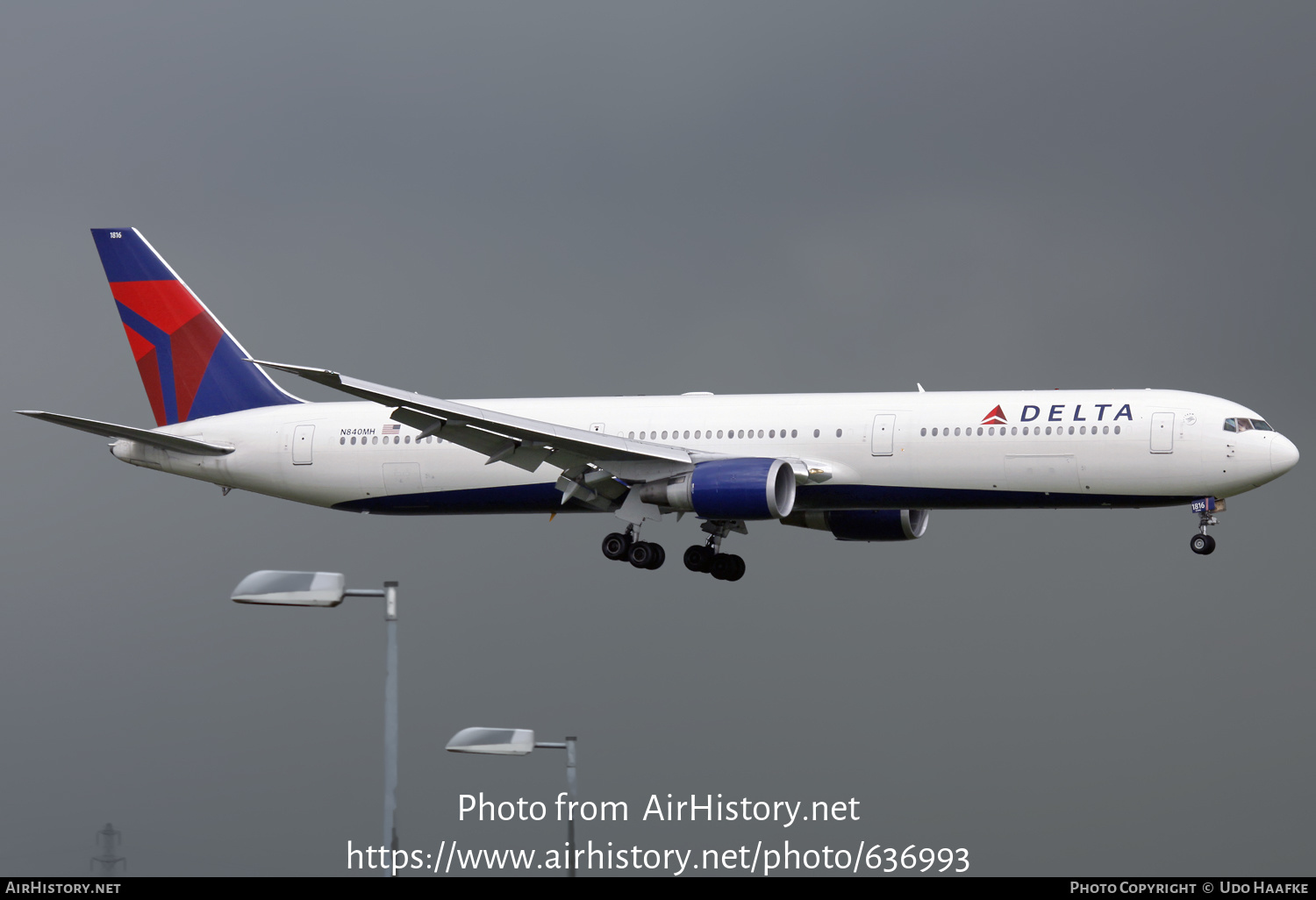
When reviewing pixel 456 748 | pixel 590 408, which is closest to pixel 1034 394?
pixel 590 408

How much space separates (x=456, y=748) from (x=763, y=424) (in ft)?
64.5

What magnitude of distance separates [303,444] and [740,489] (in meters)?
16.0

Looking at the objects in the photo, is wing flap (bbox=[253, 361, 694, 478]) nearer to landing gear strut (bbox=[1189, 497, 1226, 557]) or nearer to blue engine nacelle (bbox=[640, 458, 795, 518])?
blue engine nacelle (bbox=[640, 458, 795, 518])

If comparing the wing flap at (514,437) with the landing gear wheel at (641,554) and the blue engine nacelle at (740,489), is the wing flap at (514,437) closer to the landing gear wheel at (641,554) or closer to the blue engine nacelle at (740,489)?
the blue engine nacelle at (740,489)

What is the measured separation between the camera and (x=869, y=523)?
167ft

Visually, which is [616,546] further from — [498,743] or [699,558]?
[498,743]

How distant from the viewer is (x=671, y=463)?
149ft

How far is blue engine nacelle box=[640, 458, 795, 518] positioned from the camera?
43.2 m

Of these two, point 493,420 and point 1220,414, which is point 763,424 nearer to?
point 493,420

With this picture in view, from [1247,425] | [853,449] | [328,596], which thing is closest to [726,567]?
[853,449]

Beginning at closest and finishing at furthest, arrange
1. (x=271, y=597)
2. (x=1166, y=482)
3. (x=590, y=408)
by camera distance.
Answer: (x=271, y=597), (x=1166, y=482), (x=590, y=408)

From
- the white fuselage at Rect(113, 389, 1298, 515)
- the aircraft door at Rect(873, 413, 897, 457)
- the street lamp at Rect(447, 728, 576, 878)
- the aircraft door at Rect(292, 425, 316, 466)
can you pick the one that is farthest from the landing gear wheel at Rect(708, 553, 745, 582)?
the street lamp at Rect(447, 728, 576, 878)

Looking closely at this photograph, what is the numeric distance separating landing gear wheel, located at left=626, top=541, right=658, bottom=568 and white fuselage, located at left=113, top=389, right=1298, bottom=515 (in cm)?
306

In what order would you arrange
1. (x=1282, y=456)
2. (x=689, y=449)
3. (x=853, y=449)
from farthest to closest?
(x=689, y=449)
(x=853, y=449)
(x=1282, y=456)
